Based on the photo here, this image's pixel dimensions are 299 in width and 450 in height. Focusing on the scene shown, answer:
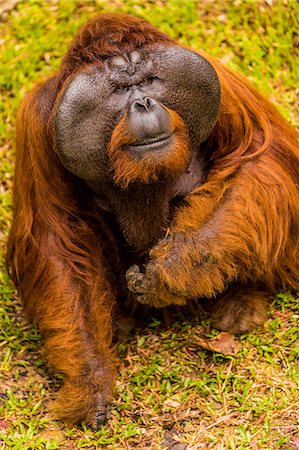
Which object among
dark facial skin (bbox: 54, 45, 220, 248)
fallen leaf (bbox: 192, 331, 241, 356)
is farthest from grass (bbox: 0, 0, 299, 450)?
dark facial skin (bbox: 54, 45, 220, 248)

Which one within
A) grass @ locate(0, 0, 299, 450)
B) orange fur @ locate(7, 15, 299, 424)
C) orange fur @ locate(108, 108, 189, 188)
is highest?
orange fur @ locate(108, 108, 189, 188)

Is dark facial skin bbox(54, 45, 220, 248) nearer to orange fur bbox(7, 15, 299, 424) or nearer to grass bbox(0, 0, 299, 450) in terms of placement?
orange fur bbox(7, 15, 299, 424)

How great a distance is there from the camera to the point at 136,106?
10.5ft

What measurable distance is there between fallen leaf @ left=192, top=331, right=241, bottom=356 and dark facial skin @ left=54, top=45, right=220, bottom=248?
688 mm

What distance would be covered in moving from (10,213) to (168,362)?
126 centimetres

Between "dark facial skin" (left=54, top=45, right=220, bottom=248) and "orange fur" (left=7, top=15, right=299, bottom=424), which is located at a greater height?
"dark facial skin" (left=54, top=45, right=220, bottom=248)

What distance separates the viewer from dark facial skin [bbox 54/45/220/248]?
127 inches

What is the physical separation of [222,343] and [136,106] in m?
1.12

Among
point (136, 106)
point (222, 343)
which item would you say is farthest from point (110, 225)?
point (136, 106)

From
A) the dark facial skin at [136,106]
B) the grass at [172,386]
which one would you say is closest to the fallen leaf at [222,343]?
the grass at [172,386]

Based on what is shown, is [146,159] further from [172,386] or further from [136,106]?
[172,386]

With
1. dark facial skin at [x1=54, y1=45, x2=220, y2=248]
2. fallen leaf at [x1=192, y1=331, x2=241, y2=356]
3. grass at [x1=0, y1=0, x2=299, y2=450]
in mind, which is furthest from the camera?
fallen leaf at [x1=192, y1=331, x2=241, y2=356]

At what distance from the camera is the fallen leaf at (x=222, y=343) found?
12.4 ft

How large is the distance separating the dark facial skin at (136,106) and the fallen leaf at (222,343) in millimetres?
688
